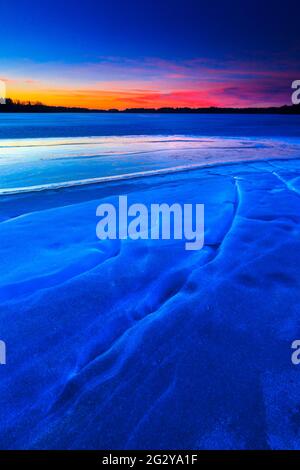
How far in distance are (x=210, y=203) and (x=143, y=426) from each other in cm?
461

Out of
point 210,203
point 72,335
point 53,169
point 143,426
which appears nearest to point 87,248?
point 72,335

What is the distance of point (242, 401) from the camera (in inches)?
71.4

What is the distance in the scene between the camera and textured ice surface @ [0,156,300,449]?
168 centimetres

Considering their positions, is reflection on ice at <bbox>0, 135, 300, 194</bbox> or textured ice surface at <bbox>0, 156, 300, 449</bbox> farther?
reflection on ice at <bbox>0, 135, 300, 194</bbox>

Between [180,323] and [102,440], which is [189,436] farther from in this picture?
[180,323]

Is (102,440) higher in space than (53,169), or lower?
lower

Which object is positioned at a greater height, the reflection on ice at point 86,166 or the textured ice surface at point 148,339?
the reflection on ice at point 86,166

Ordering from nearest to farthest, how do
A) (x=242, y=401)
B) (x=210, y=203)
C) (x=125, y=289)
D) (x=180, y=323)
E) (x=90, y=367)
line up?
1. (x=242, y=401)
2. (x=90, y=367)
3. (x=180, y=323)
4. (x=125, y=289)
5. (x=210, y=203)

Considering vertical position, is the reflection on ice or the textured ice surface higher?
the reflection on ice

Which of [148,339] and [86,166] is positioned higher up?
[86,166]

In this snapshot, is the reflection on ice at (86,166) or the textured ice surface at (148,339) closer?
the textured ice surface at (148,339)

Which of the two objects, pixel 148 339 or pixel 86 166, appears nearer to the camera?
pixel 148 339

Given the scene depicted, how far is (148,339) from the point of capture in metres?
2.31

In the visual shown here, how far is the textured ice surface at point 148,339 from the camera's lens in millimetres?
1683
